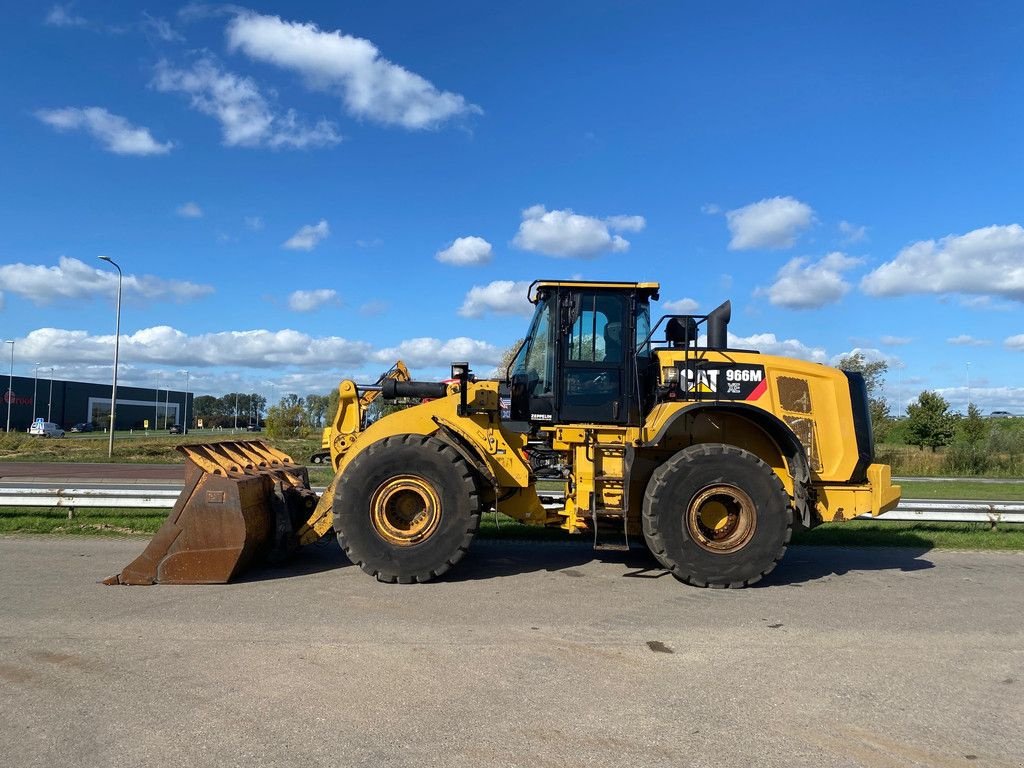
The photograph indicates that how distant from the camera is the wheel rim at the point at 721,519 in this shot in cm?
677

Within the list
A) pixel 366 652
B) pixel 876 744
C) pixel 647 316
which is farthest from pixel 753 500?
pixel 366 652

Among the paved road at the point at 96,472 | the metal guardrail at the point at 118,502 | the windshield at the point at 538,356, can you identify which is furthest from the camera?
the paved road at the point at 96,472

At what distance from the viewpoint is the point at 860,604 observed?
6.31 meters

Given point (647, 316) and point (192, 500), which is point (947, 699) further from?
point (192, 500)

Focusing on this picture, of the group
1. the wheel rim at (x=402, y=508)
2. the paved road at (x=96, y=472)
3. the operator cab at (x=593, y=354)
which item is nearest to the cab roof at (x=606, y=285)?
the operator cab at (x=593, y=354)

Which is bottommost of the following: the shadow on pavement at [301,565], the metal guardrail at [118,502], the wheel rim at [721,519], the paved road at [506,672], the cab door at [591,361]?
the paved road at [506,672]

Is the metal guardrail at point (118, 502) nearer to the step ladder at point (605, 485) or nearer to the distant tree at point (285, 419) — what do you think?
the step ladder at point (605, 485)

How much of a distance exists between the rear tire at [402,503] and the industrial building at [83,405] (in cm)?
7120

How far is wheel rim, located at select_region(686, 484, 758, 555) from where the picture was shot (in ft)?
22.2

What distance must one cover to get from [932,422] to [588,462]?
32705 mm

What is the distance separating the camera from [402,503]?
694 cm

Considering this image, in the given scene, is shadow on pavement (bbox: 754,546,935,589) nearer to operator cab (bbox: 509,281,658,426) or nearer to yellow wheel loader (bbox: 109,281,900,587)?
yellow wheel loader (bbox: 109,281,900,587)

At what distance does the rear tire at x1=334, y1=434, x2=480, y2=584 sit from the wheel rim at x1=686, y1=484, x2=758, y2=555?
2.04m

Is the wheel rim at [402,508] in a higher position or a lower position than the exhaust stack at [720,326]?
lower
